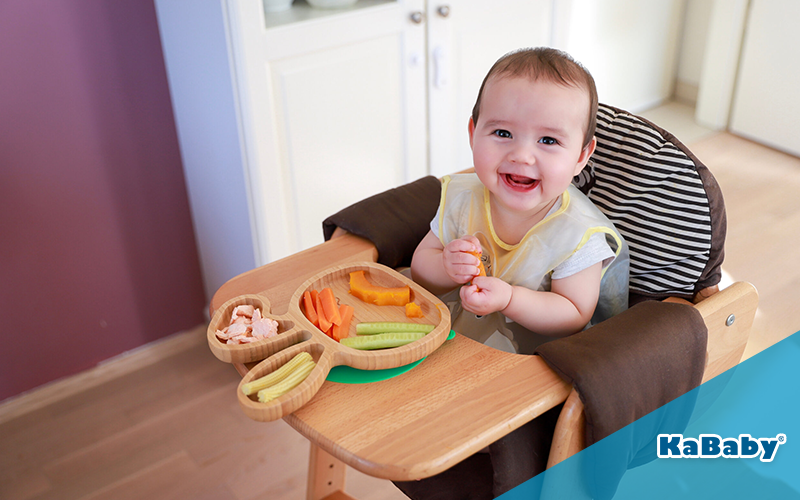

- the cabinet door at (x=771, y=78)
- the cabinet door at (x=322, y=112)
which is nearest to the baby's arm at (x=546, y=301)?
the cabinet door at (x=322, y=112)

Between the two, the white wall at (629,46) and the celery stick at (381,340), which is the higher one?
the celery stick at (381,340)

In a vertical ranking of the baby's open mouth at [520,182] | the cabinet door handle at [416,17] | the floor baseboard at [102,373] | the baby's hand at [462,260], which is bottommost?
the floor baseboard at [102,373]

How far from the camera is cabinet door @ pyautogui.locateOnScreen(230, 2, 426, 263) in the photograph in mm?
1750

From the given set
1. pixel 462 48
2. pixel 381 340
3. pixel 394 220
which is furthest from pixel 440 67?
pixel 381 340

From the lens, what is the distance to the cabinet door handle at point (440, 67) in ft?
6.70

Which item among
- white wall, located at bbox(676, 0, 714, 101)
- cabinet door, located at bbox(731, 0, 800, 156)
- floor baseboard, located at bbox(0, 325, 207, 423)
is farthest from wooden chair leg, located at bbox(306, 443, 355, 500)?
white wall, located at bbox(676, 0, 714, 101)

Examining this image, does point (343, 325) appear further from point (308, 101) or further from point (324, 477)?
point (308, 101)

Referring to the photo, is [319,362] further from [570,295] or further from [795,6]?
[795,6]

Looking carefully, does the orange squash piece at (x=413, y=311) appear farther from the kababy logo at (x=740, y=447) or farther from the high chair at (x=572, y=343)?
the kababy logo at (x=740, y=447)

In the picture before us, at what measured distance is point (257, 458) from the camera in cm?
179

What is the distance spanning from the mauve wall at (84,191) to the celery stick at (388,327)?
1.26 meters

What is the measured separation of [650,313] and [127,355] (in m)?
1.70

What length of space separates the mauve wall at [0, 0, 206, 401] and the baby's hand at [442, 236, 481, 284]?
124 centimetres
